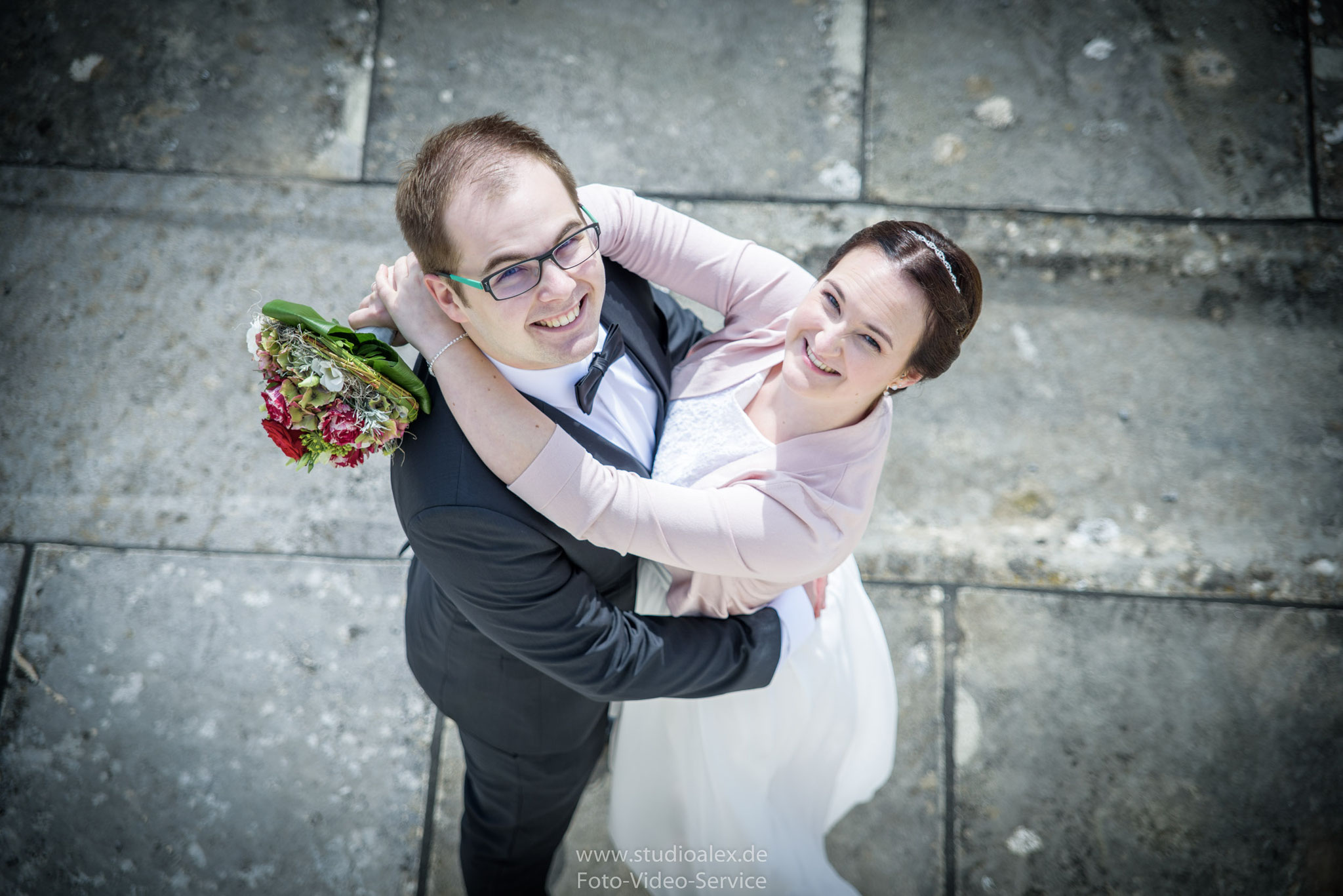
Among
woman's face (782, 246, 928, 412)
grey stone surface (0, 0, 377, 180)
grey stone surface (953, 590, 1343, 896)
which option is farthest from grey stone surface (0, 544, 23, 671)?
grey stone surface (953, 590, 1343, 896)

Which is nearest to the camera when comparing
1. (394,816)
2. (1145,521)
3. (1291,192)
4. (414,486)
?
(414,486)

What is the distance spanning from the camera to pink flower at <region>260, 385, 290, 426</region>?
172 centimetres

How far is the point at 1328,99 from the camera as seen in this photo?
370cm

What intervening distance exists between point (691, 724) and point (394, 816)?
1345 mm

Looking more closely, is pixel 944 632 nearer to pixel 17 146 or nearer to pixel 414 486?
pixel 414 486

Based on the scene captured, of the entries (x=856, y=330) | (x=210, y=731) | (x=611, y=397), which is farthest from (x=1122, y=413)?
(x=210, y=731)

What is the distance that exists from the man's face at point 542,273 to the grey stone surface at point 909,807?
1.93 m

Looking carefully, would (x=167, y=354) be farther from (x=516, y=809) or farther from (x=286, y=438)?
(x=516, y=809)

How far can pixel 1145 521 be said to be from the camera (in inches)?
133

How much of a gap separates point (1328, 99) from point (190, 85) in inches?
189

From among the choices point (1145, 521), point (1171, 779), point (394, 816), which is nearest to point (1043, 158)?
point (1145, 521)

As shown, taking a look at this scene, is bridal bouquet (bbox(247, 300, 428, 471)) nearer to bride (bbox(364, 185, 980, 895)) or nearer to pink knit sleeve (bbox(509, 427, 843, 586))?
bride (bbox(364, 185, 980, 895))

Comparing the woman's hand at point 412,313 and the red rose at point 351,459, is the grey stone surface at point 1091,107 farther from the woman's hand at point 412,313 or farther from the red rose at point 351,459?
the red rose at point 351,459

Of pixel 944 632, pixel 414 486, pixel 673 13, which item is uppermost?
pixel 673 13
